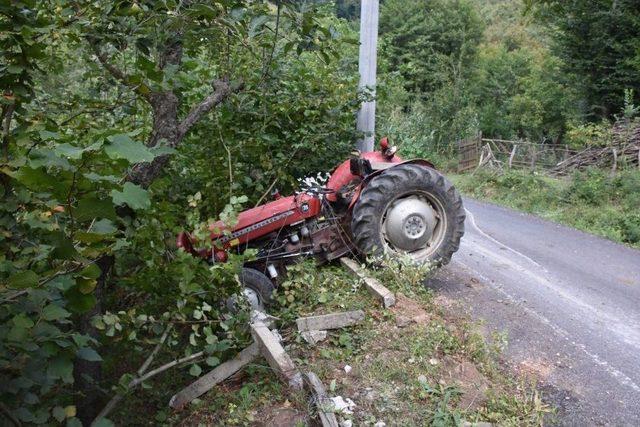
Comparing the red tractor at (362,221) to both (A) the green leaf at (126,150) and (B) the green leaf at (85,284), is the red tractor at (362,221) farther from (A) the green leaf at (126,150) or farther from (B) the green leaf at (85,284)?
(A) the green leaf at (126,150)

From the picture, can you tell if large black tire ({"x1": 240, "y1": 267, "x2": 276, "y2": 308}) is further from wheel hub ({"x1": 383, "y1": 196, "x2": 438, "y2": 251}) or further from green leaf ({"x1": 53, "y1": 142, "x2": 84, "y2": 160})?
green leaf ({"x1": 53, "y1": 142, "x2": 84, "y2": 160})

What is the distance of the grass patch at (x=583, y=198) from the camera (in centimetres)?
1158

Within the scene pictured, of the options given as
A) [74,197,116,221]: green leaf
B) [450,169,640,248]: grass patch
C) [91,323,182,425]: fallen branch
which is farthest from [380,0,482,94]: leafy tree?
[74,197,116,221]: green leaf

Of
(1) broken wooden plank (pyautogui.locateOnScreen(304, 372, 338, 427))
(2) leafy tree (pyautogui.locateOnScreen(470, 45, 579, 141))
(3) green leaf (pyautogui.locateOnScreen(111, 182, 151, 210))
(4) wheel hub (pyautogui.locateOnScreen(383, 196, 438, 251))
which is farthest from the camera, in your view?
(2) leafy tree (pyautogui.locateOnScreen(470, 45, 579, 141))

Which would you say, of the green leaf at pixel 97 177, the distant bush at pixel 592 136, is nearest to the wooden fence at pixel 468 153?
the distant bush at pixel 592 136

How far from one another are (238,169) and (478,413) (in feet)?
12.2

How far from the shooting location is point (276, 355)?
13.1 feet

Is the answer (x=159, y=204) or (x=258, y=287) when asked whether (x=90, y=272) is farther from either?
(x=258, y=287)

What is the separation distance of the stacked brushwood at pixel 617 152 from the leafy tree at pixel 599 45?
3.71 m

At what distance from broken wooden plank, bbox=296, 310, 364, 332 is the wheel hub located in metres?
1.21

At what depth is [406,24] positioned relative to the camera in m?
40.0

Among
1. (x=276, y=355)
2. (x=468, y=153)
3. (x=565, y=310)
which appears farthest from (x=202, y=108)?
(x=468, y=153)

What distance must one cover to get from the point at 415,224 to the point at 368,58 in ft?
7.71

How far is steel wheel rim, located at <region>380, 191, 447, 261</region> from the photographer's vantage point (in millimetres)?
5676
